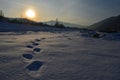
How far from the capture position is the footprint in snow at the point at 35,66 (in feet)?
4.14

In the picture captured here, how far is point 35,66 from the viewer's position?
1.35 m

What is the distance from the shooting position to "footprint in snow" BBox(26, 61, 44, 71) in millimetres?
1261

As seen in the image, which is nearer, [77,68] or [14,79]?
[14,79]

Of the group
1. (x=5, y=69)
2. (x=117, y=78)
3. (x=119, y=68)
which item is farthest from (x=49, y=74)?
(x=119, y=68)

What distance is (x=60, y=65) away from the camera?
139cm

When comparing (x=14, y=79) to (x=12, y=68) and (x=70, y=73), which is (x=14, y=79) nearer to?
(x=12, y=68)

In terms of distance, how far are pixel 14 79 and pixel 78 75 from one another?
43cm

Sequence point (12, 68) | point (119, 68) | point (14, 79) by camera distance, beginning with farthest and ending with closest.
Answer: point (119, 68)
point (12, 68)
point (14, 79)

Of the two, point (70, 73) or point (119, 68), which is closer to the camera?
point (70, 73)

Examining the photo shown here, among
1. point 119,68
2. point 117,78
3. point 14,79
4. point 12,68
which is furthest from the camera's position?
point 119,68

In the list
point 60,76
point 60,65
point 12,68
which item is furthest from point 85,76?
point 12,68

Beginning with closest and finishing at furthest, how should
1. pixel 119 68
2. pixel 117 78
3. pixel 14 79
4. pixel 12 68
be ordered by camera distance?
pixel 14 79 → pixel 117 78 → pixel 12 68 → pixel 119 68

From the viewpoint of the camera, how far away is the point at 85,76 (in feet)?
3.75

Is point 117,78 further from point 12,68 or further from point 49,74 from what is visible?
point 12,68
